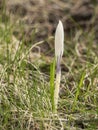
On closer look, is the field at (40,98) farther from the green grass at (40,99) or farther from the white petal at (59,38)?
the white petal at (59,38)

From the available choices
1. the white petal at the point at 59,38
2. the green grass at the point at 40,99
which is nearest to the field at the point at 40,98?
the green grass at the point at 40,99

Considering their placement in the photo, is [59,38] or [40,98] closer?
[59,38]

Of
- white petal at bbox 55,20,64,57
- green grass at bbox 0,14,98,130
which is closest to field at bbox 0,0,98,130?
green grass at bbox 0,14,98,130

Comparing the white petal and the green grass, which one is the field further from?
the white petal

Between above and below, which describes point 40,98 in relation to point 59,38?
below

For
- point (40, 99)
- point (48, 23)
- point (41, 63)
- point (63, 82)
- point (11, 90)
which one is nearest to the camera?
point (40, 99)

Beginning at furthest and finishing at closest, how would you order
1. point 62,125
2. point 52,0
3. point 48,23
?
point 52,0 < point 48,23 < point 62,125

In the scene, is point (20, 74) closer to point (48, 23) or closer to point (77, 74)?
point (77, 74)

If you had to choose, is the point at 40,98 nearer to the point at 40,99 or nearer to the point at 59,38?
the point at 40,99

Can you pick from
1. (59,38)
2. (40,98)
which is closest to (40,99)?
(40,98)

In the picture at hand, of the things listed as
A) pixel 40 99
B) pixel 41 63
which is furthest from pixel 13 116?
pixel 41 63

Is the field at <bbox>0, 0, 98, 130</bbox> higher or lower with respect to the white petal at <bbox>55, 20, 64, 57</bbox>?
lower
